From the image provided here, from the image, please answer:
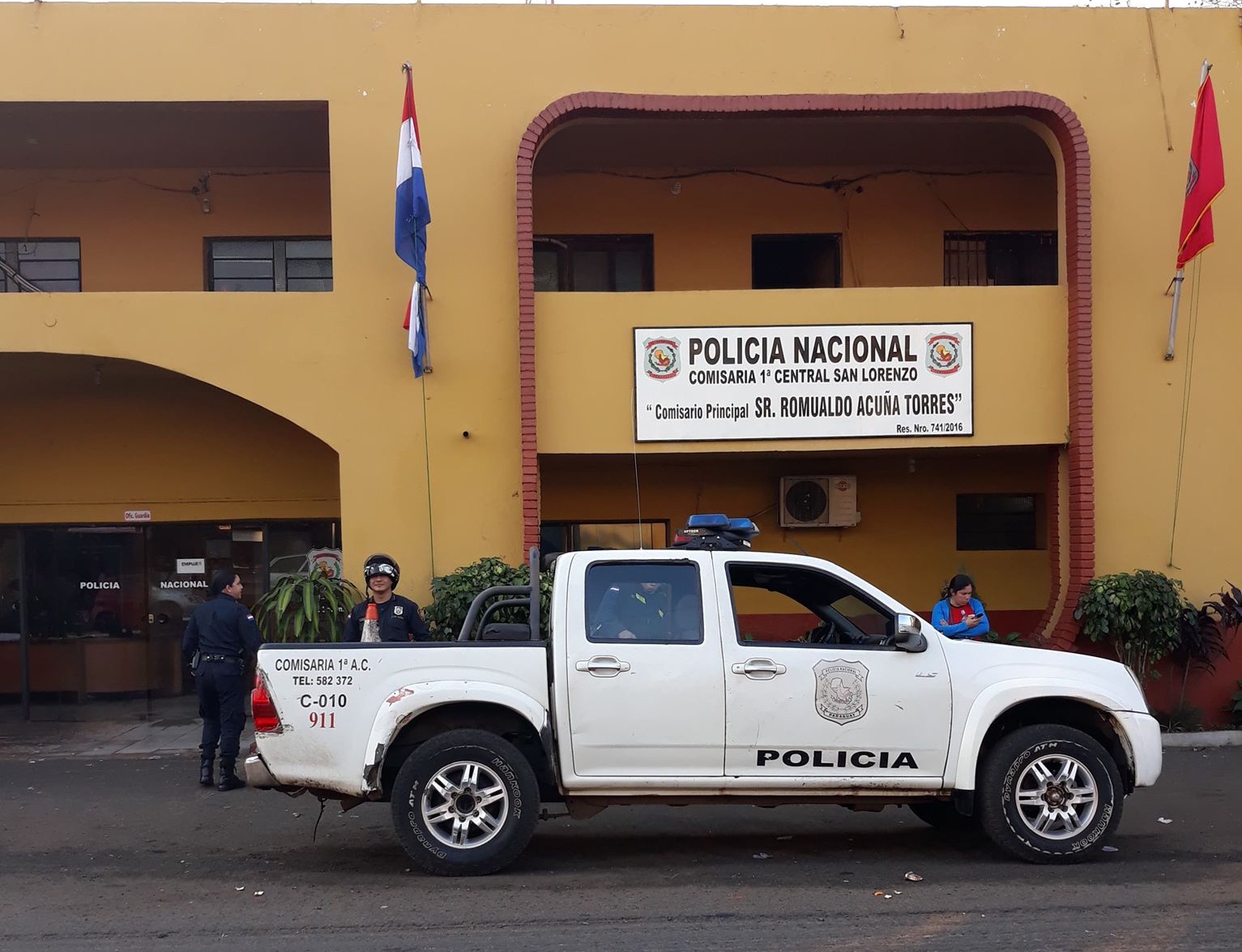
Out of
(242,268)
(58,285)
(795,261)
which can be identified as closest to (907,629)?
(795,261)

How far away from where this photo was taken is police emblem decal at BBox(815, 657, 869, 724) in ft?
22.0

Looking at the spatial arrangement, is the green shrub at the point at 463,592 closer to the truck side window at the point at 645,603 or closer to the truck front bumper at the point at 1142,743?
the truck side window at the point at 645,603

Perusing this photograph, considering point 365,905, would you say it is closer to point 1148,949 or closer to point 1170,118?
point 1148,949

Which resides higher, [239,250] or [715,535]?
[239,250]

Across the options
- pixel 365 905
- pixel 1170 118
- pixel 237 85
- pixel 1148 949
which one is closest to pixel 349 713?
pixel 365 905

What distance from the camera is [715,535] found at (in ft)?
23.8

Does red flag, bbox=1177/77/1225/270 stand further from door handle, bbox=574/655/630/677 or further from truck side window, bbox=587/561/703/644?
door handle, bbox=574/655/630/677

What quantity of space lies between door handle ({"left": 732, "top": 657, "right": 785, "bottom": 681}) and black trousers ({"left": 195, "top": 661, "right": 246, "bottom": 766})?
4.69 meters

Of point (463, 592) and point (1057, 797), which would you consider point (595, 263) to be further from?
point (1057, 797)

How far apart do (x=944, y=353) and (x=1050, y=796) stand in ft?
17.9

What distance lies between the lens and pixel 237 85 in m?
11.1

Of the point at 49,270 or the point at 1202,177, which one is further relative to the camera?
the point at 49,270

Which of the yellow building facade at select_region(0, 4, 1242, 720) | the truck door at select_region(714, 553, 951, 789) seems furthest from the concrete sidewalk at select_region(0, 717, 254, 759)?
the truck door at select_region(714, 553, 951, 789)

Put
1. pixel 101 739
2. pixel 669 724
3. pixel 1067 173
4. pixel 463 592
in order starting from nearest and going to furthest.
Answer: pixel 669 724 → pixel 463 592 → pixel 1067 173 → pixel 101 739
